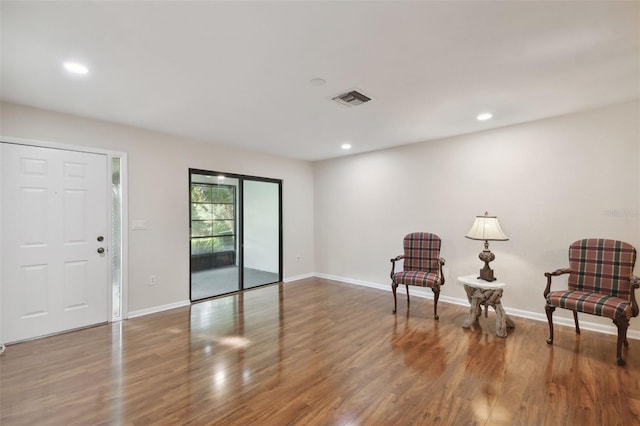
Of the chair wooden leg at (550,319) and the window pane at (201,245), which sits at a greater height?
the window pane at (201,245)

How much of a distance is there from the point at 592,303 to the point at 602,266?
22.9 inches

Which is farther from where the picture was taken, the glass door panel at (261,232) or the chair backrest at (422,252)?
the glass door panel at (261,232)

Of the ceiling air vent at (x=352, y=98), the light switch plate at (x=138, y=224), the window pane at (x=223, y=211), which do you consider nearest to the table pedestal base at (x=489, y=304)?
the ceiling air vent at (x=352, y=98)

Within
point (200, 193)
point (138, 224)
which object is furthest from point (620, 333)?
point (138, 224)

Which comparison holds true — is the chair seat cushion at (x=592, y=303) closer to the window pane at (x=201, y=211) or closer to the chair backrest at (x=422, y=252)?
the chair backrest at (x=422, y=252)

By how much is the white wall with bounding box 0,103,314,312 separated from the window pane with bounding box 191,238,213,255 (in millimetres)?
166

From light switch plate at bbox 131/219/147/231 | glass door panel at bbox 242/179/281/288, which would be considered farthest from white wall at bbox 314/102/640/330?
light switch plate at bbox 131/219/147/231

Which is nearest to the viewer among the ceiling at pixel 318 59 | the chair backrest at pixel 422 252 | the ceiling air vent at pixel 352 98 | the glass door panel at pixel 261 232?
the ceiling at pixel 318 59

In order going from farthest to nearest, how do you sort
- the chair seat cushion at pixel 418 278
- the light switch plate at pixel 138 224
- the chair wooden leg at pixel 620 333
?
the light switch plate at pixel 138 224
the chair seat cushion at pixel 418 278
the chair wooden leg at pixel 620 333

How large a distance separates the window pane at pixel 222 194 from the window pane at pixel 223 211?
0.28 feet

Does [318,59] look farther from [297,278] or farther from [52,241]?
[297,278]

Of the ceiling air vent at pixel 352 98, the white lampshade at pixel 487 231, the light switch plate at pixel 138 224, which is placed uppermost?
the ceiling air vent at pixel 352 98

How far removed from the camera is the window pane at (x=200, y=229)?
15.0 ft

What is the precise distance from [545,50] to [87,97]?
4.06 meters
